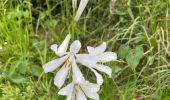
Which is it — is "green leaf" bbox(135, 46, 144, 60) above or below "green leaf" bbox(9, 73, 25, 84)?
above

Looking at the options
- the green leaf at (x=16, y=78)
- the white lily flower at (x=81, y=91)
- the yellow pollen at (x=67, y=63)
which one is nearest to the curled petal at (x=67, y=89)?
the white lily flower at (x=81, y=91)

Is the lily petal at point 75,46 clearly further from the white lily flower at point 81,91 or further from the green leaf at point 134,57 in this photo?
the green leaf at point 134,57

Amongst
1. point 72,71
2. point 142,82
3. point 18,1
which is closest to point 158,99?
point 142,82

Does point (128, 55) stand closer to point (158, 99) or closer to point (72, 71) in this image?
point (158, 99)

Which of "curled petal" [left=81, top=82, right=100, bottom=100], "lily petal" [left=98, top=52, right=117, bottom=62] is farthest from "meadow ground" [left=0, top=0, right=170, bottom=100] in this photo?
"lily petal" [left=98, top=52, right=117, bottom=62]

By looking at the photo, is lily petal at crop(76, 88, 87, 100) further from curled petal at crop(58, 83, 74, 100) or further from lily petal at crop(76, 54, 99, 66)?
lily petal at crop(76, 54, 99, 66)

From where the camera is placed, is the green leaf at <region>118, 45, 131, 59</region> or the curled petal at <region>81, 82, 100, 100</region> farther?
the green leaf at <region>118, 45, 131, 59</region>

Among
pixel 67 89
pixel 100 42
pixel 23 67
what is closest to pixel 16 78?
pixel 23 67
